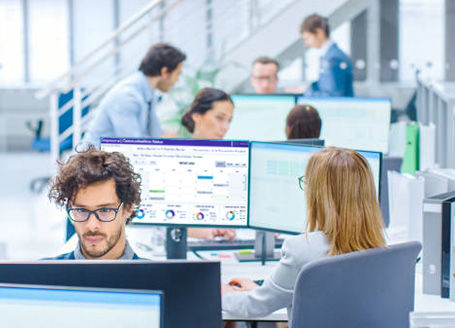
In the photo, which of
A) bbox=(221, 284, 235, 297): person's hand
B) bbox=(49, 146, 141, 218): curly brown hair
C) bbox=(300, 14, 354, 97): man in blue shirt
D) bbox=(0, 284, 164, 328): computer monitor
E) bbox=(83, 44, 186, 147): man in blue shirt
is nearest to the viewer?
bbox=(0, 284, 164, 328): computer monitor

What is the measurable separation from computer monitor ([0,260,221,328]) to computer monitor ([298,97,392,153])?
9.03 ft

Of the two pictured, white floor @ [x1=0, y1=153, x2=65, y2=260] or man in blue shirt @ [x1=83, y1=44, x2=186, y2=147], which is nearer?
man in blue shirt @ [x1=83, y1=44, x2=186, y2=147]

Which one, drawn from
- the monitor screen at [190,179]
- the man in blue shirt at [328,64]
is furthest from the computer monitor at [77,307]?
the man in blue shirt at [328,64]

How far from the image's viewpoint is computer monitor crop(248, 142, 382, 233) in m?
2.49

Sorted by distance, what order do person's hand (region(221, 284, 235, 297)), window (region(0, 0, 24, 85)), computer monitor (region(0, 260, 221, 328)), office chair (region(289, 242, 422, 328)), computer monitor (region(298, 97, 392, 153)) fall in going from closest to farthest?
computer monitor (region(0, 260, 221, 328))
office chair (region(289, 242, 422, 328))
person's hand (region(221, 284, 235, 297))
computer monitor (region(298, 97, 392, 153))
window (region(0, 0, 24, 85))

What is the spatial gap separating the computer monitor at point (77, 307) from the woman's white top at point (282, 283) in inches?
34.5

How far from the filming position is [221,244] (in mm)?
2910

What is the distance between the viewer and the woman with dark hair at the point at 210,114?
329 centimetres

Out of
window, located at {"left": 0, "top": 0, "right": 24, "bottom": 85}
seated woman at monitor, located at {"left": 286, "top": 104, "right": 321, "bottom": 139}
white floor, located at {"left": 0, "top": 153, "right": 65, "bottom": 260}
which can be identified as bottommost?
white floor, located at {"left": 0, "top": 153, "right": 65, "bottom": 260}

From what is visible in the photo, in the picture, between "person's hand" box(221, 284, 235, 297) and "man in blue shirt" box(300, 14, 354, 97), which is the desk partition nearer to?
"man in blue shirt" box(300, 14, 354, 97)

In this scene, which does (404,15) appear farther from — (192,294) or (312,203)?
(192,294)

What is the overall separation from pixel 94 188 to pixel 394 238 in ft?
4.79

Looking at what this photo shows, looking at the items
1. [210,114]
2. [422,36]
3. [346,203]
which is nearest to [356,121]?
[210,114]

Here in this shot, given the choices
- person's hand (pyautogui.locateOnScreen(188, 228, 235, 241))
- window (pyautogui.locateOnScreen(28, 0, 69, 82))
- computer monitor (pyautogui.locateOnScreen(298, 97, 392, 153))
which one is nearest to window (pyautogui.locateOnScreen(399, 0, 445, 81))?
computer monitor (pyautogui.locateOnScreen(298, 97, 392, 153))
